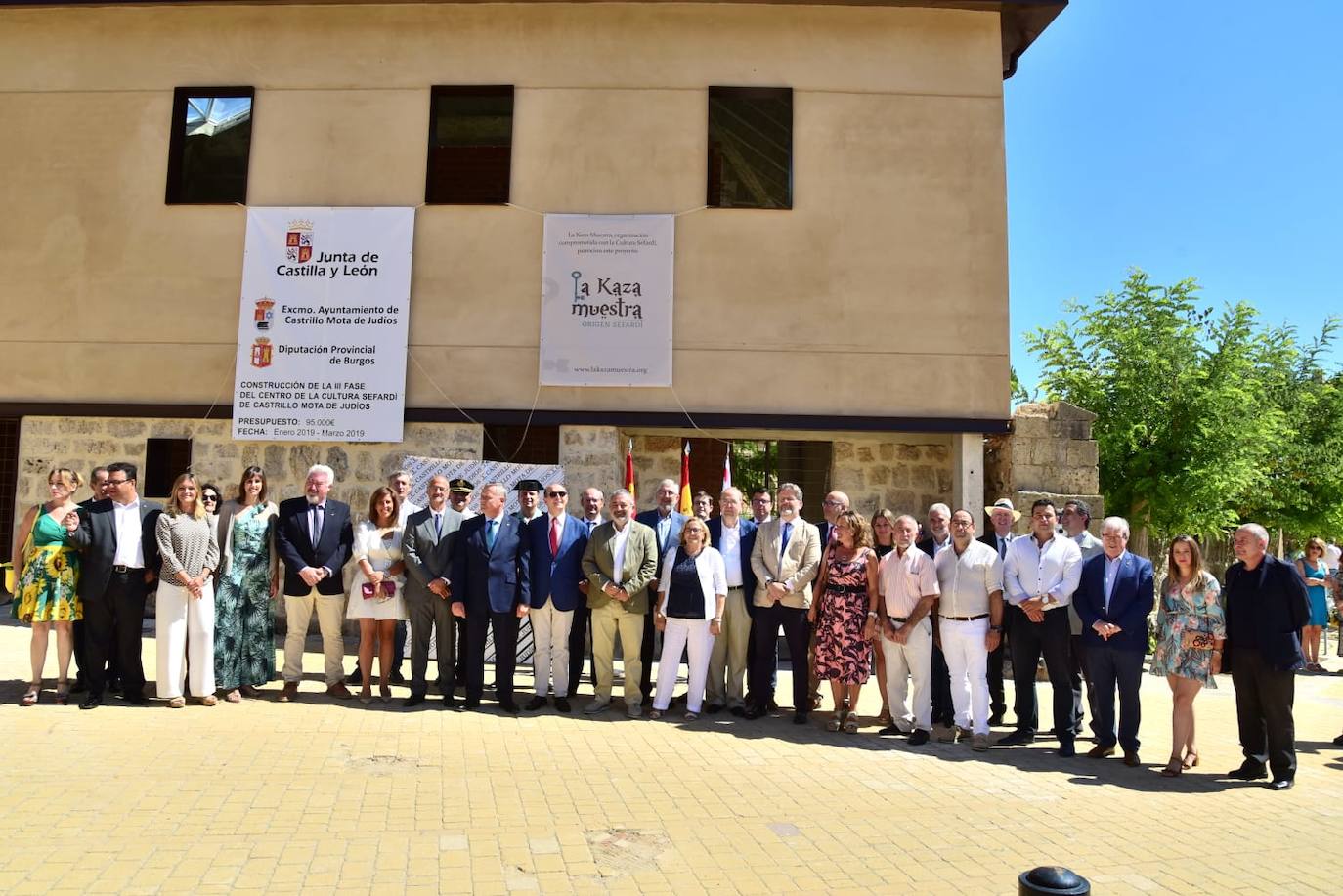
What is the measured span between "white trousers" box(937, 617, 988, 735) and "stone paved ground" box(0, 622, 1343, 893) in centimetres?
31

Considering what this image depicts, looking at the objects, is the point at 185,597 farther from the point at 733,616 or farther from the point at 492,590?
the point at 733,616

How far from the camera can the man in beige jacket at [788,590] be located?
7715mm

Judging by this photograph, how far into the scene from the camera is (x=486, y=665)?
9.79 metres

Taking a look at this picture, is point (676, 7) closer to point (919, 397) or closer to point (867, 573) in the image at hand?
point (919, 397)

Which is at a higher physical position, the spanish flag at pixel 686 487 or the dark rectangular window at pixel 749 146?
the dark rectangular window at pixel 749 146

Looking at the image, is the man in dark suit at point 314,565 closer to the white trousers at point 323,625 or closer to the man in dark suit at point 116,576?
the white trousers at point 323,625

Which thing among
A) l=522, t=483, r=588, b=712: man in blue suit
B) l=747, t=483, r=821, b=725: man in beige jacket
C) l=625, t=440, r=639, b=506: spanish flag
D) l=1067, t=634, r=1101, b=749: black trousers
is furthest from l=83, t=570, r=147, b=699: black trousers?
l=1067, t=634, r=1101, b=749: black trousers

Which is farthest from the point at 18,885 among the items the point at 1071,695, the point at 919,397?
the point at 919,397

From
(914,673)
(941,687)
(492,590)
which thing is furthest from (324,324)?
(941,687)

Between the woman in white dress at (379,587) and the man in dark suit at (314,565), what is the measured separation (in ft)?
0.50

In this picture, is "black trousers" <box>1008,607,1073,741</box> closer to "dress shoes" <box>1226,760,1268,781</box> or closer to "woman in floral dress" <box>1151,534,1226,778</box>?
"woman in floral dress" <box>1151,534,1226,778</box>

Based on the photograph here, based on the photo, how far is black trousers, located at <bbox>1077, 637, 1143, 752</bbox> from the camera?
6.78 meters

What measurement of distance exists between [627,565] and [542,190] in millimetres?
5747

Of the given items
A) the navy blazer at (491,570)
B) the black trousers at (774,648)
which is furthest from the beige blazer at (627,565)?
the black trousers at (774,648)
